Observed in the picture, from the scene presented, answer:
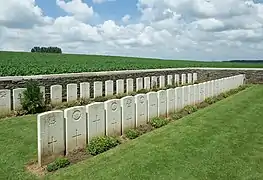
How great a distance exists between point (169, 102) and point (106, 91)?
5.07 meters

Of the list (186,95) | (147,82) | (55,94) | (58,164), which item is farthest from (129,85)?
(58,164)

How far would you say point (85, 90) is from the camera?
48.1 ft

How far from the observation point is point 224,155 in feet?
22.0

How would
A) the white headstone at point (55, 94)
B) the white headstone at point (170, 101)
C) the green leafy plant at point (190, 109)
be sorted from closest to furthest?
the white headstone at point (170, 101) < the green leafy plant at point (190, 109) < the white headstone at point (55, 94)

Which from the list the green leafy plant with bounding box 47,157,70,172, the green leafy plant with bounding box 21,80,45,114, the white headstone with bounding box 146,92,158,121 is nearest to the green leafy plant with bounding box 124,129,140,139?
the white headstone with bounding box 146,92,158,121

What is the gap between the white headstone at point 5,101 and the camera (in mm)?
11016

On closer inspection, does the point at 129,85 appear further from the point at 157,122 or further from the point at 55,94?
the point at 157,122

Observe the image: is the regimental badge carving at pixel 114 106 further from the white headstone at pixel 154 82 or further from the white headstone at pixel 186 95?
the white headstone at pixel 154 82

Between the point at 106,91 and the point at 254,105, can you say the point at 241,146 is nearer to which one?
the point at 254,105

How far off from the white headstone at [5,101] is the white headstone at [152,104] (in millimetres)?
4810

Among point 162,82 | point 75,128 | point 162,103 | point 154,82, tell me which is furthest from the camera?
point 162,82

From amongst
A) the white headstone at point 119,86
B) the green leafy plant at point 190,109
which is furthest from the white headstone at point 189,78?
the green leafy plant at point 190,109

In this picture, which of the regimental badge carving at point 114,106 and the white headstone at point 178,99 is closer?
the regimental badge carving at point 114,106

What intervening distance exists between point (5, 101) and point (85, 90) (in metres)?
4.18
